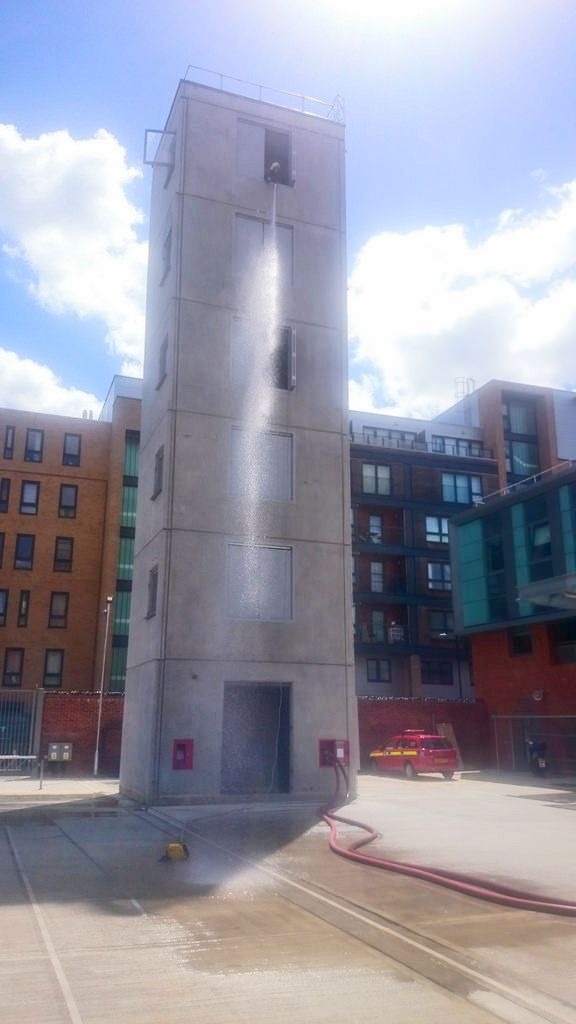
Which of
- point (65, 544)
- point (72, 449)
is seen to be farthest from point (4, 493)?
point (72, 449)

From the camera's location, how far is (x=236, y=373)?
24828 mm

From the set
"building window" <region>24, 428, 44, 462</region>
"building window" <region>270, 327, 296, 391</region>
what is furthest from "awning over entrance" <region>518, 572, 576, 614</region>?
"building window" <region>24, 428, 44, 462</region>

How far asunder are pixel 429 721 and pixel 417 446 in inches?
1083

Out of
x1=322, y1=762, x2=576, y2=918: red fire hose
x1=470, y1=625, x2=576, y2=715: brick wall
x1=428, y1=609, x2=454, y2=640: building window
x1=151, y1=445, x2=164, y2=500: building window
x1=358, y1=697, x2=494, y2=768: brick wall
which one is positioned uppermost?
x1=428, y1=609, x2=454, y2=640: building window

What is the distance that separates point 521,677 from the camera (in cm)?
4106

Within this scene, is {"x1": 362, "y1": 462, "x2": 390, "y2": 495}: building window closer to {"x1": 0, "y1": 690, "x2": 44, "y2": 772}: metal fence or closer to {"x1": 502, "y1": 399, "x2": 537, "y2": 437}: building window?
{"x1": 502, "y1": 399, "x2": 537, "y2": 437}: building window

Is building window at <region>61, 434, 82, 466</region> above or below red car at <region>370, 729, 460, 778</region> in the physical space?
above

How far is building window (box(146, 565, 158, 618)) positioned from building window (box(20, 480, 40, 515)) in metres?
34.4

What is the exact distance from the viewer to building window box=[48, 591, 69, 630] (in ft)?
178

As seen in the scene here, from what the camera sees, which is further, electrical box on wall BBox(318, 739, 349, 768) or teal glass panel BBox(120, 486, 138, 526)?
teal glass panel BBox(120, 486, 138, 526)

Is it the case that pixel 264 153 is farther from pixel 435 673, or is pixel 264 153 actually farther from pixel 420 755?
pixel 435 673

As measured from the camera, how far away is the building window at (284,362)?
82.7 feet

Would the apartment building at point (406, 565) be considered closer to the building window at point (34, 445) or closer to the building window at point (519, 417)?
the building window at point (519, 417)

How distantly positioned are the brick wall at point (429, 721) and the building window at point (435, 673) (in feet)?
49.2
